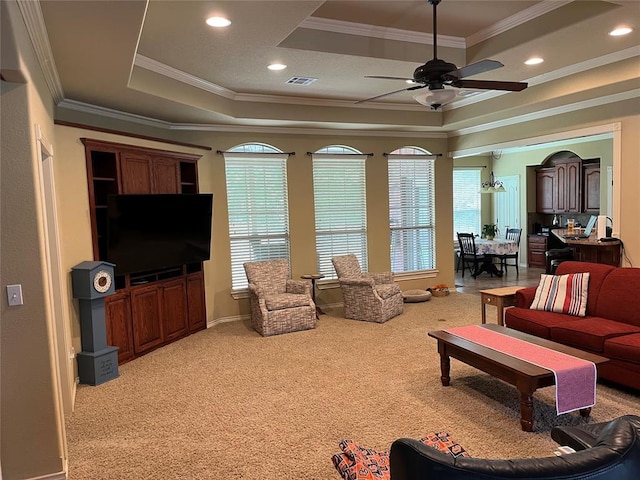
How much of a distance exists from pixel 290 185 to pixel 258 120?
45.3 inches

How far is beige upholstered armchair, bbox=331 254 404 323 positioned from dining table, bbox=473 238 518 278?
3.75m

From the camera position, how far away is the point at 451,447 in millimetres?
2264

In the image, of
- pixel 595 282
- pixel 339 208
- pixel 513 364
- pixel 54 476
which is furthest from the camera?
pixel 339 208

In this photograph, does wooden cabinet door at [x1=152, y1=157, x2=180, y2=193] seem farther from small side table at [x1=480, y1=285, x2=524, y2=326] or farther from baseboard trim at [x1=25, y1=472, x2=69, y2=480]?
small side table at [x1=480, y1=285, x2=524, y2=326]

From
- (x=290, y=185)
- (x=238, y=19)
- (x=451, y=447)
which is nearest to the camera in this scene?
(x=451, y=447)

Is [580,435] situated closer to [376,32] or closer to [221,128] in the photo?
[376,32]

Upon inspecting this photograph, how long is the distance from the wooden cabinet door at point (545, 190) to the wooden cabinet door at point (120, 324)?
954 centimetres

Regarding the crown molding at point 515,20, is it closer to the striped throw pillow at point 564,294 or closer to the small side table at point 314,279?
the striped throw pillow at point 564,294

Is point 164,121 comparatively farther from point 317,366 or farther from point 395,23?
point 317,366

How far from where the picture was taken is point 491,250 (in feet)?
31.7

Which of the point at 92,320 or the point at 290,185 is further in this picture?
the point at 290,185

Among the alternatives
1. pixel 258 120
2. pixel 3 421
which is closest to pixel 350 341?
pixel 258 120

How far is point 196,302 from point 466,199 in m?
7.84

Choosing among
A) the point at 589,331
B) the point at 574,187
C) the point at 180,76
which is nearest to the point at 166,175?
the point at 180,76
